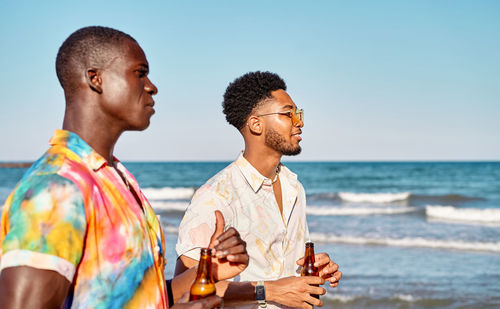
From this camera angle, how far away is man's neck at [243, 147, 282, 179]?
3.74 metres

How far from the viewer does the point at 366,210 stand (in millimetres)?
21078

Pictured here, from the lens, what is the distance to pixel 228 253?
211 centimetres

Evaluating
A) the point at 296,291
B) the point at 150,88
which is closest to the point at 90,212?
the point at 150,88

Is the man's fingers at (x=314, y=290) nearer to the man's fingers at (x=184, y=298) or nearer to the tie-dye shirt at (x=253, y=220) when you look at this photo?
the tie-dye shirt at (x=253, y=220)

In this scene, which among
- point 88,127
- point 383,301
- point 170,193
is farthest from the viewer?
point 170,193

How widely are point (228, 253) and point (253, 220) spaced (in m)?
1.37

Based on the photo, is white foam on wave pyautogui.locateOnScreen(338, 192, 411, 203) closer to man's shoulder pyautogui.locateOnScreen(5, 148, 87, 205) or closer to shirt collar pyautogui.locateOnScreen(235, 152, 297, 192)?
shirt collar pyautogui.locateOnScreen(235, 152, 297, 192)

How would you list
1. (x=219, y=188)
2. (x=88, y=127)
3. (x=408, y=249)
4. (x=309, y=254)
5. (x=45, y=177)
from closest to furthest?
1. (x=45, y=177)
2. (x=88, y=127)
3. (x=309, y=254)
4. (x=219, y=188)
5. (x=408, y=249)

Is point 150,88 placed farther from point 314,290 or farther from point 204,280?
point 314,290

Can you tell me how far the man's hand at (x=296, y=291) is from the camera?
119 inches

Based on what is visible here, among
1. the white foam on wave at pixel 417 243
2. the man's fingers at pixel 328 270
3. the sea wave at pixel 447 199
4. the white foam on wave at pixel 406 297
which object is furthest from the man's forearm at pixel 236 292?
the sea wave at pixel 447 199

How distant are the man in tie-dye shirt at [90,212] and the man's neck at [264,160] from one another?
1.59 m

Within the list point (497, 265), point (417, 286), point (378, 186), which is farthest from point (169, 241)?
point (378, 186)

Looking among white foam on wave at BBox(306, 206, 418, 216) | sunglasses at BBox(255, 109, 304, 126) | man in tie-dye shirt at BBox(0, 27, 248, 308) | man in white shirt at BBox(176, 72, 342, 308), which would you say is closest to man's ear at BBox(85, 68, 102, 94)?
man in tie-dye shirt at BBox(0, 27, 248, 308)
